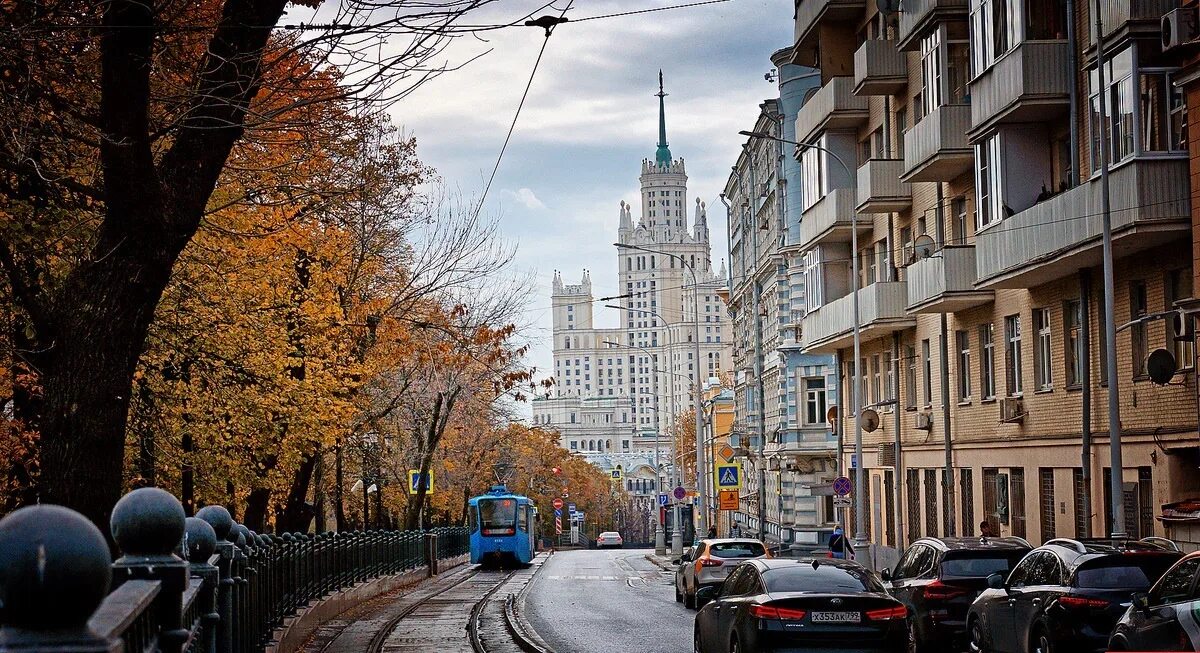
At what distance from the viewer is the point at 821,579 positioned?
15664mm

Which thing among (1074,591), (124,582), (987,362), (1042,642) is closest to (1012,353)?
(987,362)

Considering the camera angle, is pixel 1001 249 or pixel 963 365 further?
pixel 963 365

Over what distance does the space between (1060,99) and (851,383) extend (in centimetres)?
2118

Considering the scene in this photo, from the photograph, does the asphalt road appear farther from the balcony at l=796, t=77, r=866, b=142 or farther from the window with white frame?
the balcony at l=796, t=77, r=866, b=142

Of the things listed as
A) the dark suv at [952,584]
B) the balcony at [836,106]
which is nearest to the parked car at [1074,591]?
the dark suv at [952,584]

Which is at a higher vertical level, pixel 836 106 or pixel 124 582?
pixel 836 106

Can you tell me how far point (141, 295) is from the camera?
991 cm

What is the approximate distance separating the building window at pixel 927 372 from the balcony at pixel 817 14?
382 inches

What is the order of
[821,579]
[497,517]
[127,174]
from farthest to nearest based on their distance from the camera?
[497,517] < [821,579] < [127,174]

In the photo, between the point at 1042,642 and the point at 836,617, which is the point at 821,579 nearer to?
the point at 836,617

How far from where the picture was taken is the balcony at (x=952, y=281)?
32.1 m

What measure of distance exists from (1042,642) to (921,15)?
66.4 ft

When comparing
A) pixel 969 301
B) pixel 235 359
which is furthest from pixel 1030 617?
pixel 969 301

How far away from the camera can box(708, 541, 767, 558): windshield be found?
30.0 meters
